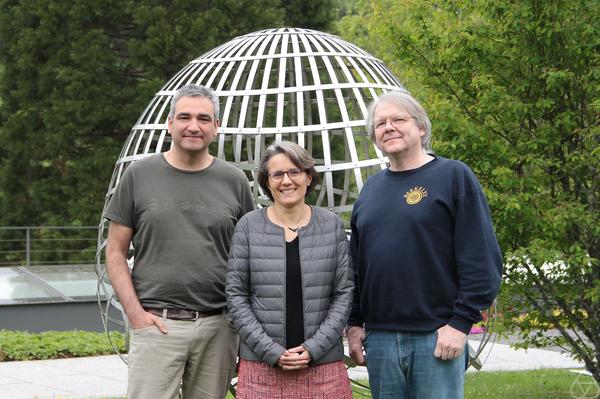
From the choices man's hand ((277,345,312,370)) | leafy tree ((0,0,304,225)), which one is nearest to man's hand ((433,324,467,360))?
man's hand ((277,345,312,370))

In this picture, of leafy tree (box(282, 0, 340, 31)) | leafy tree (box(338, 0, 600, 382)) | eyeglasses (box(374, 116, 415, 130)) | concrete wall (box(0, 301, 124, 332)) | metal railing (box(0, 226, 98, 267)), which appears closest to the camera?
eyeglasses (box(374, 116, 415, 130))

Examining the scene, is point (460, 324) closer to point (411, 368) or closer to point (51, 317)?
point (411, 368)

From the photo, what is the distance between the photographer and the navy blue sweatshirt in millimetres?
3652

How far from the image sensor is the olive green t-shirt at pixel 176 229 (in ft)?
13.2

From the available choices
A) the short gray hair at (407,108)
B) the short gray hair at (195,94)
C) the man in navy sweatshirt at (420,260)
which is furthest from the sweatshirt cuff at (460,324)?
the short gray hair at (195,94)

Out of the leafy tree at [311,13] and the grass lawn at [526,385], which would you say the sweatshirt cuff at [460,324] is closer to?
the grass lawn at [526,385]

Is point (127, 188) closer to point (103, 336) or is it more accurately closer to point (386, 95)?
point (386, 95)

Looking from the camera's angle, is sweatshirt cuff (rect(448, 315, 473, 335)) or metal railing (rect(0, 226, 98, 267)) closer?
sweatshirt cuff (rect(448, 315, 473, 335))

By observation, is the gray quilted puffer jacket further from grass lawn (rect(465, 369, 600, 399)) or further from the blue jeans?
grass lawn (rect(465, 369, 600, 399))

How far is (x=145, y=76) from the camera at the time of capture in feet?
53.6

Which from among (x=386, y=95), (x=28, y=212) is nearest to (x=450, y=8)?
(x=386, y=95)

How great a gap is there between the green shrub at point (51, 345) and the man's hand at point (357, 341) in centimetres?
648

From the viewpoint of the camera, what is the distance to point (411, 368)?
147 inches

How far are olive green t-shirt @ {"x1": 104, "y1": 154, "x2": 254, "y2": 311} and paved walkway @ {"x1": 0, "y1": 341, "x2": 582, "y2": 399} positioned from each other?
136 inches
